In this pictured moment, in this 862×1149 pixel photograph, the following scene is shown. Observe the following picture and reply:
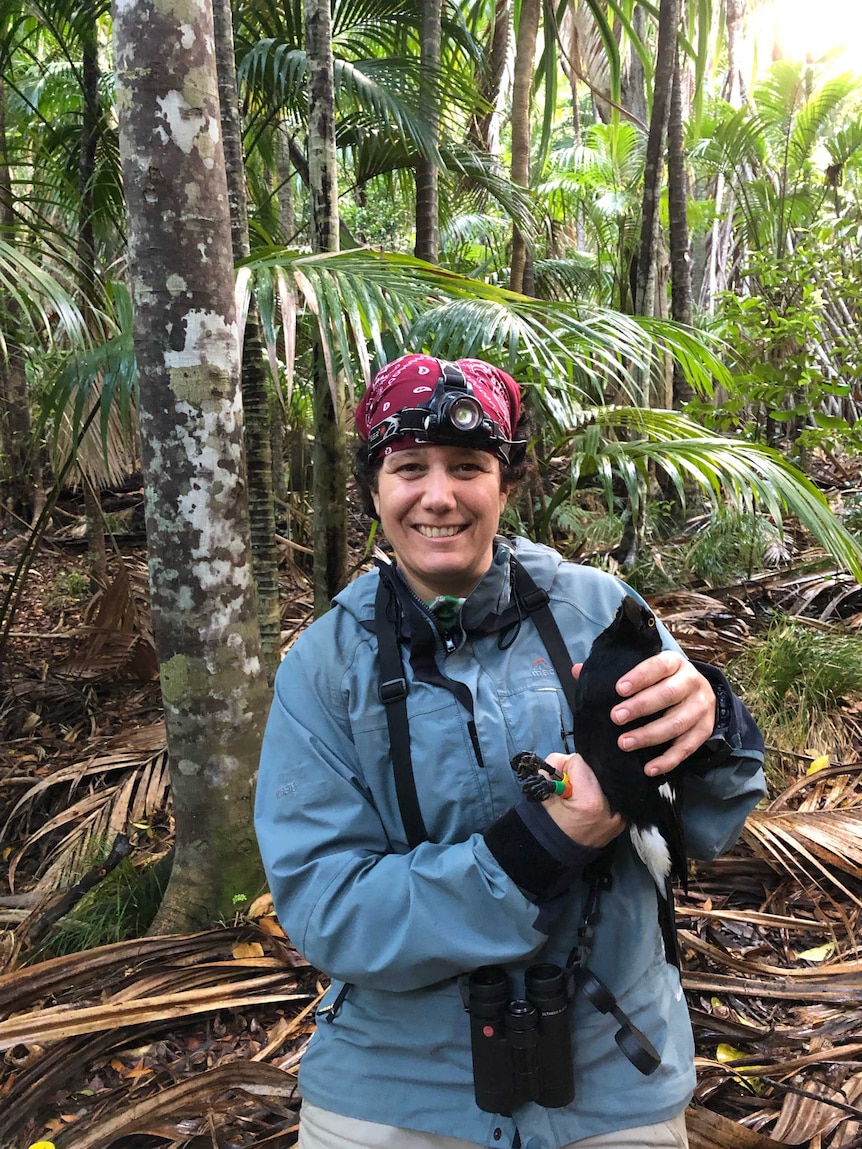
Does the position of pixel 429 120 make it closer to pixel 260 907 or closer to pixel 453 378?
pixel 453 378

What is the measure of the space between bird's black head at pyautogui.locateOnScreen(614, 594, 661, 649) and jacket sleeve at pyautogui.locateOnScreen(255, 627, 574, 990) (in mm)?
372

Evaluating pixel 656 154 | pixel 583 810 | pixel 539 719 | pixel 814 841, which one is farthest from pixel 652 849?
pixel 656 154

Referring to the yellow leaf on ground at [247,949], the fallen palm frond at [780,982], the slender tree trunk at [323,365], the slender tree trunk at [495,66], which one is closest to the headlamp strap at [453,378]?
the slender tree trunk at [323,365]

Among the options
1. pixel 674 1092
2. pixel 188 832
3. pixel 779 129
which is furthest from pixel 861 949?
pixel 779 129

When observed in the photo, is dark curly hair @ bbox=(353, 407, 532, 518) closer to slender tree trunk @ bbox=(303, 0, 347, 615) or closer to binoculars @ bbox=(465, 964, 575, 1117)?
binoculars @ bbox=(465, 964, 575, 1117)

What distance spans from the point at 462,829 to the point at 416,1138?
19.0 inches

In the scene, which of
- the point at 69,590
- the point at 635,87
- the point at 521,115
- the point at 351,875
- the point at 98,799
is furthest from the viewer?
the point at 635,87

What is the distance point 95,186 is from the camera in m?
4.19

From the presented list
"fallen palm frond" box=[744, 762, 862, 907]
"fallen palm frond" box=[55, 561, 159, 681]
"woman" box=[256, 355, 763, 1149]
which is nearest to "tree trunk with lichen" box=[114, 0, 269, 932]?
"woman" box=[256, 355, 763, 1149]

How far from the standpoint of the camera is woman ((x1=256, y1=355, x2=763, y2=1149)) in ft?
3.92

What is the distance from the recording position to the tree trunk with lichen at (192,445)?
205 cm

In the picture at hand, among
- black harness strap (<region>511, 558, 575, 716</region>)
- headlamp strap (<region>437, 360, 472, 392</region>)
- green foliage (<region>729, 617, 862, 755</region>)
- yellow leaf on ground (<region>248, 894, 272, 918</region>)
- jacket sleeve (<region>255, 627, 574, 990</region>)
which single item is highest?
headlamp strap (<region>437, 360, 472, 392</region>)

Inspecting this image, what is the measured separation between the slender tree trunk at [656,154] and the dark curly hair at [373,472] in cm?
442

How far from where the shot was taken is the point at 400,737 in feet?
4.38
